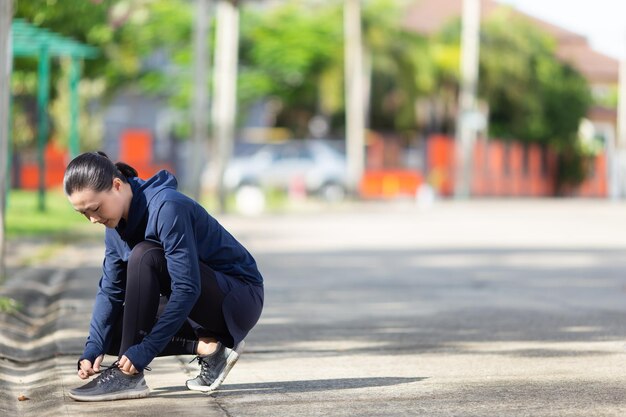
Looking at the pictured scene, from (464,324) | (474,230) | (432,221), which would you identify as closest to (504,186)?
(432,221)

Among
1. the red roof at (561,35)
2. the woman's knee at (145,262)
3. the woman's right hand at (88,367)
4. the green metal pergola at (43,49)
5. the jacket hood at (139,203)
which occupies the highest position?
the red roof at (561,35)

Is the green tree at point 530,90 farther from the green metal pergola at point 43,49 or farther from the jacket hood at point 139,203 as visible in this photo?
the jacket hood at point 139,203

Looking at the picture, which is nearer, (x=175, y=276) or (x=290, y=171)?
(x=175, y=276)

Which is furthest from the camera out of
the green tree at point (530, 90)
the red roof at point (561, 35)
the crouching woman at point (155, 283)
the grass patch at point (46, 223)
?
the red roof at point (561, 35)

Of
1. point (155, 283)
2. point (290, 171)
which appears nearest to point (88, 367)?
point (155, 283)

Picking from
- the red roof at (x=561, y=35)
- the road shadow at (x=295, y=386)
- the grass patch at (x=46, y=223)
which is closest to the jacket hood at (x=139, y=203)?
the road shadow at (x=295, y=386)

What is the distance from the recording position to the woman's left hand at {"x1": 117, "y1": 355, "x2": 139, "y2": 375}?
639 centimetres

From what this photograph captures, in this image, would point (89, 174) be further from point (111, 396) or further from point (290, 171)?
point (290, 171)

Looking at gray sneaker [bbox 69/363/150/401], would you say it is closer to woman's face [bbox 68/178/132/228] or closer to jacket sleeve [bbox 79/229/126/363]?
jacket sleeve [bbox 79/229/126/363]

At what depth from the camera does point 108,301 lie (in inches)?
262

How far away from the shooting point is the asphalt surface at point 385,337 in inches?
259

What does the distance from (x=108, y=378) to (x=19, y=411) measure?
1.58ft

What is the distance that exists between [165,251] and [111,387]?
0.68 m

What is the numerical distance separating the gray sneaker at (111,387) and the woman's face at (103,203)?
0.68m
